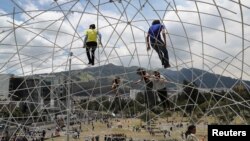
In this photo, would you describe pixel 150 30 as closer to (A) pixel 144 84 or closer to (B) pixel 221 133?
(A) pixel 144 84

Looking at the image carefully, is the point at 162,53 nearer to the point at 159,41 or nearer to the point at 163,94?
the point at 159,41

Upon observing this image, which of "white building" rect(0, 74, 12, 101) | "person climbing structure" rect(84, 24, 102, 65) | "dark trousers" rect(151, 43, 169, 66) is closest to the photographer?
"dark trousers" rect(151, 43, 169, 66)

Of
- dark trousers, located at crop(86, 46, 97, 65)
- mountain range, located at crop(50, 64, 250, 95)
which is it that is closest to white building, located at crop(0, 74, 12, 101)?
mountain range, located at crop(50, 64, 250, 95)

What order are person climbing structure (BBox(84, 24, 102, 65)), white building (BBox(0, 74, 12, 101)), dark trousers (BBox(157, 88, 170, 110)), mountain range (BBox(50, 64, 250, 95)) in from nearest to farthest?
mountain range (BBox(50, 64, 250, 95))
person climbing structure (BBox(84, 24, 102, 65))
white building (BBox(0, 74, 12, 101))
dark trousers (BBox(157, 88, 170, 110))

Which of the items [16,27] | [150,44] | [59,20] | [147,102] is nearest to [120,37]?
[150,44]

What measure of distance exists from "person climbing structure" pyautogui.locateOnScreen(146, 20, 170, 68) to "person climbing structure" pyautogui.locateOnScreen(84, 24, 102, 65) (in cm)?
164

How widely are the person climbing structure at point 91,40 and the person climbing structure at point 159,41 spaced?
1.64 meters

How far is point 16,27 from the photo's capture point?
8.55m

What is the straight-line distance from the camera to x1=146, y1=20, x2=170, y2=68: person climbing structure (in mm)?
10000

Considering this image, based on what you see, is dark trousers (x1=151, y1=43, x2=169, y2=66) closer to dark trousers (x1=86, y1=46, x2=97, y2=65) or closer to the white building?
dark trousers (x1=86, y1=46, x2=97, y2=65)

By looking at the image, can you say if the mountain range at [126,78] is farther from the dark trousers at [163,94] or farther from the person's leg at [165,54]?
the person's leg at [165,54]

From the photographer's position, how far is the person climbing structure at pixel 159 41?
10.0 meters

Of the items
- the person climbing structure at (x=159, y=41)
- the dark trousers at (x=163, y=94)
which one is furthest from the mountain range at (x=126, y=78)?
the person climbing structure at (x=159, y=41)

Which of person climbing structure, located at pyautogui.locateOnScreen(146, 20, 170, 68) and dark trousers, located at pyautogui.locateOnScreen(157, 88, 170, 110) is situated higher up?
person climbing structure, located at pyautogui.locateOnScreen(146, 20, 170, 68)
